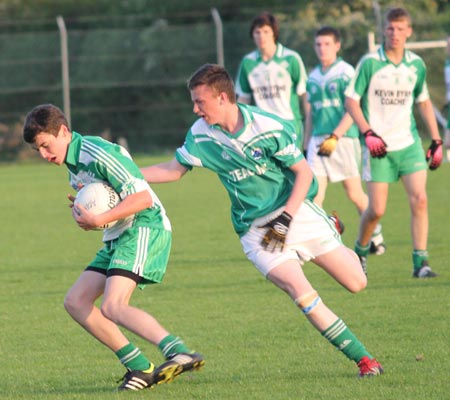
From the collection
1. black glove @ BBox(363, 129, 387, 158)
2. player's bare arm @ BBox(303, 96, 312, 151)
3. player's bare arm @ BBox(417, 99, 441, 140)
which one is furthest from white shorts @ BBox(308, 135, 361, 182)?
black glove @ BBox(363, 129, 387, 158)

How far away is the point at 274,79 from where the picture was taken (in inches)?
485

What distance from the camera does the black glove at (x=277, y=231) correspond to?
5848 millimetres

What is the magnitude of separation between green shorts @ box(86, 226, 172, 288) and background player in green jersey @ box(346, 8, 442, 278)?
3.52 meters

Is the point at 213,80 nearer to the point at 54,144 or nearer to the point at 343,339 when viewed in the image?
the point at 54,144

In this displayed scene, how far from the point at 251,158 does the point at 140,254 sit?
747 mm

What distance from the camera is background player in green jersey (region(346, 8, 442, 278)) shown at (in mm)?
9359

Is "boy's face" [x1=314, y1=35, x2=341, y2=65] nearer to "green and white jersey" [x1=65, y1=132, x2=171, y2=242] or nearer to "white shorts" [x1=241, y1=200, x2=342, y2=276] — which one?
"white shorts" [x1=241, y1=200, x2=342, y2=276]

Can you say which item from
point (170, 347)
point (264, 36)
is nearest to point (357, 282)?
point (170, 347)

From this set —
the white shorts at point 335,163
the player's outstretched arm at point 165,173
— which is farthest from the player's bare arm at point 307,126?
the player's outstretched arm at point 165,173

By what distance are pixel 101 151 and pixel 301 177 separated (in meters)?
1.02

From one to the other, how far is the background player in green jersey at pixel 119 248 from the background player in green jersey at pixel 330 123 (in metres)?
5.27

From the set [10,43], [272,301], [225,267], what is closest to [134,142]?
[10,43]

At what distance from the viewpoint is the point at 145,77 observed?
29906 millimetres

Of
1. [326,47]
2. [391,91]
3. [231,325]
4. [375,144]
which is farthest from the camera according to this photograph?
[326,47]
